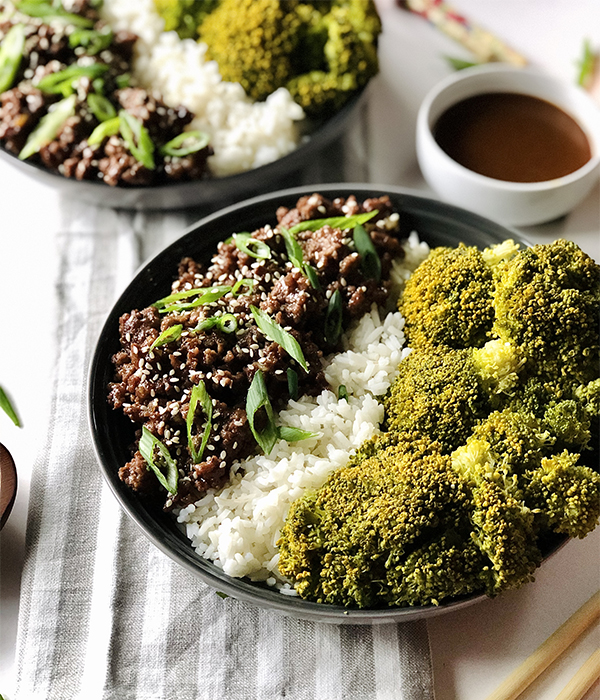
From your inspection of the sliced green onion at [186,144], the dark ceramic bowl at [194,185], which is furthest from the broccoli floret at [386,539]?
the sliced green onion at [186,144]

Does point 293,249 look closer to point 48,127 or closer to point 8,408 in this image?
point 8,408

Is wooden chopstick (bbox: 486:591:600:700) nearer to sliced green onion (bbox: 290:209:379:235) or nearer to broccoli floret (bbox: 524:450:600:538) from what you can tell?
broccoli floret (bbox: 524:450:600:538)

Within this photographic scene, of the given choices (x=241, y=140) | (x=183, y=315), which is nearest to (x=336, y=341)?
(x=183, y=315)

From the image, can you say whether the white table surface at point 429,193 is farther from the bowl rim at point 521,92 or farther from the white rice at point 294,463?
the white rice at point 294,463

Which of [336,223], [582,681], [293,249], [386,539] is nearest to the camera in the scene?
[386,539]

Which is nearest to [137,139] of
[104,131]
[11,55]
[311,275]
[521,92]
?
[104,131]

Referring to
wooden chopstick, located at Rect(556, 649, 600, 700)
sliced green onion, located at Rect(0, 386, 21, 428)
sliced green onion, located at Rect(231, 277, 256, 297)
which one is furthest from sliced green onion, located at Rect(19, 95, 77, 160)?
wooden chopstick, located at Rect(556, 649, 600, 700)
